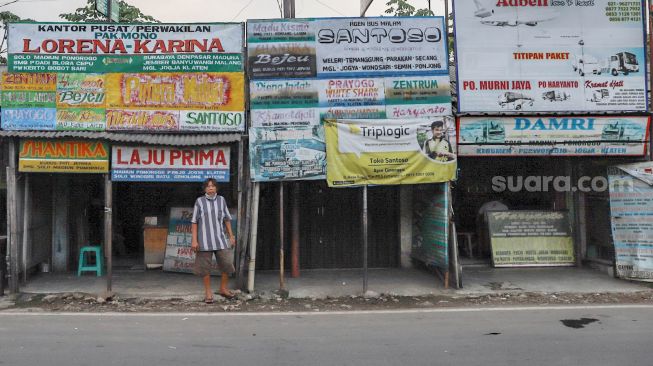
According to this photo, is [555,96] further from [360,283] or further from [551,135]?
[360,283]

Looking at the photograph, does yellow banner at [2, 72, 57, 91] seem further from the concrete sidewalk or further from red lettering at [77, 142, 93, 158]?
the concrete sidewalk

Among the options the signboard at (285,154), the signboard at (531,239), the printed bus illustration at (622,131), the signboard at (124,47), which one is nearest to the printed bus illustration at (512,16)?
the printed bus illustration at (622,131)

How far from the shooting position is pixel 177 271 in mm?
11219

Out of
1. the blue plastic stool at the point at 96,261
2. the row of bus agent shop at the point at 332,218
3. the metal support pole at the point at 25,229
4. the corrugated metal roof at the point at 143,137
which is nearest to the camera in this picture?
the corrugated metal roof at the point at 143,137

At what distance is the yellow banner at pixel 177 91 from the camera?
9539mm

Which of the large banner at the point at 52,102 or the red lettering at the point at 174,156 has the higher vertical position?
the large banner at the point at 52,102

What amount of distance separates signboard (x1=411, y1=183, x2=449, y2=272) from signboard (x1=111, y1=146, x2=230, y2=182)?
3.77 meters

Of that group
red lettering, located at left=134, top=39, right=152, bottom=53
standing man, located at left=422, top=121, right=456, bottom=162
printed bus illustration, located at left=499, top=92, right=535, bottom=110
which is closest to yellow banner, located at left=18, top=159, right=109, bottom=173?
red lettering, located at left=134, top=39, right=152, bottom=53

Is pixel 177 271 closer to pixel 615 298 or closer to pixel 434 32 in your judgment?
pixel 434 32

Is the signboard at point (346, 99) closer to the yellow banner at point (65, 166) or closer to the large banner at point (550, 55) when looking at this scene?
the large banner at point (550, 55)

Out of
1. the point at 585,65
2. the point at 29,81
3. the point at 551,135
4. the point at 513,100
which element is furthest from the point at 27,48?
the point at 585,65

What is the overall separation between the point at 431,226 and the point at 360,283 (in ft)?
5.56

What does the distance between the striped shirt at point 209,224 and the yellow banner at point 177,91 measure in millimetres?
1752

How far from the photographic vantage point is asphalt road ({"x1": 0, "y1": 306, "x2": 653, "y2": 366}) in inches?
227
